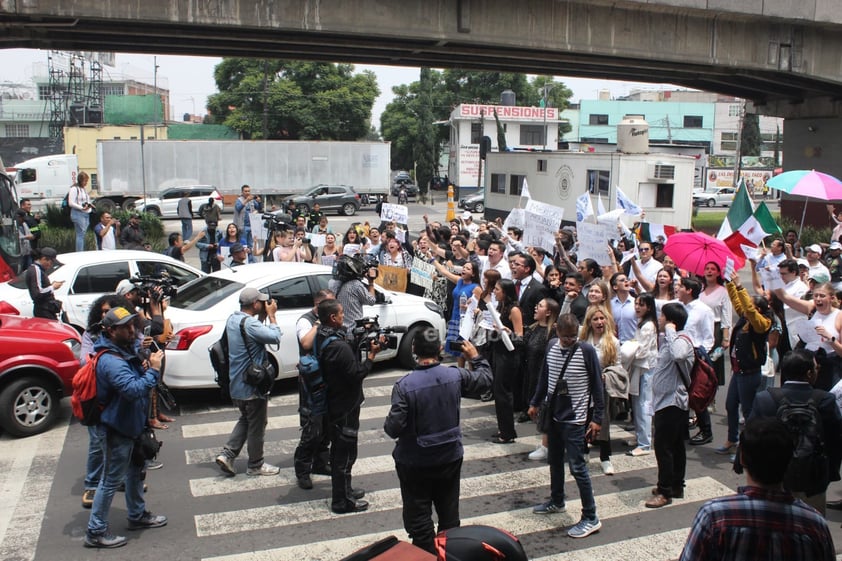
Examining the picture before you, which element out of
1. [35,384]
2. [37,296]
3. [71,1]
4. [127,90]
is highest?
[127,90]

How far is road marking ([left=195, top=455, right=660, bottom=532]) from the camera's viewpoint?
641 centimetres

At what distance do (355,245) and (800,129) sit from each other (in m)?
21.1

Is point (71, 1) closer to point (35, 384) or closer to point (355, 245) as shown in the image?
point (355, 245)

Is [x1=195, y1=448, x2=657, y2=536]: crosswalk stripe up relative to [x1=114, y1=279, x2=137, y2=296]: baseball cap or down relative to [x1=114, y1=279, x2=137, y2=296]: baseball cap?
down

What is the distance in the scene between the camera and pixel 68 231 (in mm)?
21359

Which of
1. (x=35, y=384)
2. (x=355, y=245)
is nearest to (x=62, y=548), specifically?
(x=35, y=384)

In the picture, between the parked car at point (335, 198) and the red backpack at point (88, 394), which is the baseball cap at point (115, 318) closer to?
the red backpack at point (88, 394)

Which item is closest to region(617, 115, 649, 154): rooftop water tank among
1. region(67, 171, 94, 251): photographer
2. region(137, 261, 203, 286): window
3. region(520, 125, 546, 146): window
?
region(67, 171, 94, 251): photographer

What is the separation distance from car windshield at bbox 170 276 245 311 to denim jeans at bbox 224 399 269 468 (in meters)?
2.60

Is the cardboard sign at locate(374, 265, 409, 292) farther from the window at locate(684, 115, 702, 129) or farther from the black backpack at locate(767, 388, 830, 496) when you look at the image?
the window at locate(684, 115, 702, 129)

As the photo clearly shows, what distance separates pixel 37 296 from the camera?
10.3 m

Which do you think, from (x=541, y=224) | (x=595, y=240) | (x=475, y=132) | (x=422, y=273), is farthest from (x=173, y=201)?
(x=475, y=132)

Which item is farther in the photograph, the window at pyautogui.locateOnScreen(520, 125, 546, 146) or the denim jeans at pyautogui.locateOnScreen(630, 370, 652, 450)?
the window at pyautogui.locateOnScreen(520, 125, 546, 146)

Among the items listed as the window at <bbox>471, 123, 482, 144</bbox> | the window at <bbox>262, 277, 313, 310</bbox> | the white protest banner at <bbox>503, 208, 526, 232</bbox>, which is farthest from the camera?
the window at <bbox>471, 123, 482, 144</bbox>
